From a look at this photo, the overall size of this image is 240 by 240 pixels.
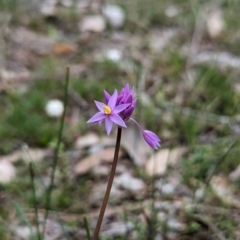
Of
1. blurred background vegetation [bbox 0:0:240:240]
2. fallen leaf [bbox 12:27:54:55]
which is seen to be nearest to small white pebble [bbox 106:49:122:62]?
blurred background vegetation [bbox 0:0:240:240]

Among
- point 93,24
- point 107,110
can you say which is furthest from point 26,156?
point 93,24

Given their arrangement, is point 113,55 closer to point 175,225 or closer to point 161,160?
point 161,160

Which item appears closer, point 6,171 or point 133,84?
point 6,171

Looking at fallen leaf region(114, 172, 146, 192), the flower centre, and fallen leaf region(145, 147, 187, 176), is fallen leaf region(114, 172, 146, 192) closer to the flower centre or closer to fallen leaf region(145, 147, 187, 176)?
fallen leaf region(145, 147, 187, 176)

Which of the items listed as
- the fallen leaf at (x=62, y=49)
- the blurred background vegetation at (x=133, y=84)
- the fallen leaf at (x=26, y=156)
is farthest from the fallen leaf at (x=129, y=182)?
the fallen leaf at (x=62, y=49)

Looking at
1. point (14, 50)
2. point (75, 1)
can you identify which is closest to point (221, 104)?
point (14, 50)

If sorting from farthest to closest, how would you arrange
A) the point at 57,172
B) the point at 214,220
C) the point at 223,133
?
1. the point at 223,133
2. the point at 57,172
3. the point at 214,220

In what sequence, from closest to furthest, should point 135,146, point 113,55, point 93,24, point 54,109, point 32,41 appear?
point 135,146 → point 54,109 → point 113,55 → point 32,41 → point 93,24

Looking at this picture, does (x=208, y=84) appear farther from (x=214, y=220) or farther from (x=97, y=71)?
(x=214, y=220)
